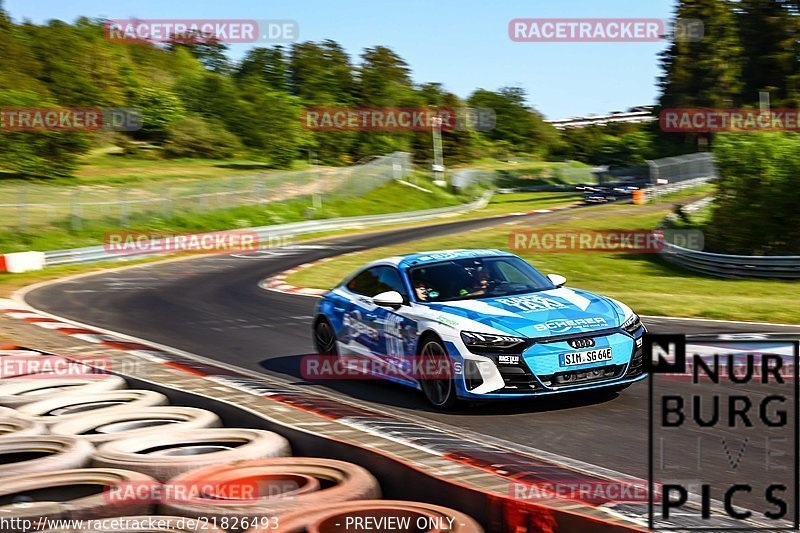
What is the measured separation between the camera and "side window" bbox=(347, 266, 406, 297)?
392 inches

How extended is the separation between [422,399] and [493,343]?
1372 mm

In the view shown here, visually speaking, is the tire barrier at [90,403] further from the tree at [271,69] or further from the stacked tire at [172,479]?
the tree at [271,69]

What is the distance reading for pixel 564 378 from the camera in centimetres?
841

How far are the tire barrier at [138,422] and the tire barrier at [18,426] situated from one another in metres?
0.12

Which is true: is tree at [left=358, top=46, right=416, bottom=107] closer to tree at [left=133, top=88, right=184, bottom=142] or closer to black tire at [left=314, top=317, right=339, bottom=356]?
tree at [left=133, top=88, right=184, bottom=142]

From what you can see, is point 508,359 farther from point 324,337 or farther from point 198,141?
point 198,141

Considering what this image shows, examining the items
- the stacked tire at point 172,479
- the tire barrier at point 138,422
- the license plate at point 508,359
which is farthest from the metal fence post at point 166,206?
the tire barrier at point 138,422

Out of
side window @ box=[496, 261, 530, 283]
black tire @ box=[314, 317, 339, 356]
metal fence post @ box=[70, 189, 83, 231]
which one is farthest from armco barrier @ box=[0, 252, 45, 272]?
side window @ box=[496, 261, 530, 283]

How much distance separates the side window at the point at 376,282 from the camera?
32.7 ft

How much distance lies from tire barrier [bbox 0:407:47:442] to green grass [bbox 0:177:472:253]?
27130 millimetres

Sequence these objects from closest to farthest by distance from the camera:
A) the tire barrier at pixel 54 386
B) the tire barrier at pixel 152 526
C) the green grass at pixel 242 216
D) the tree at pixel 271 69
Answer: the tire barrier at pixel 152 526 < the tire barrier at pixel 54 386 < the green grass at pixel 242 216 < the tree at pixel 271 69

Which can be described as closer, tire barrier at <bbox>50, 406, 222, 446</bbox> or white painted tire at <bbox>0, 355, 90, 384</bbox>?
tire barrier at <bbox>50, 406, 222, 446</bbox>

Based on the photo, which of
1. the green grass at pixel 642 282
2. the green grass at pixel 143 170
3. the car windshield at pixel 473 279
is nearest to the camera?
the car windshield at pixel 473 279

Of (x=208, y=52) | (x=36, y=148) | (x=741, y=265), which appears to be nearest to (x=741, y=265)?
(x=741, y=265)
